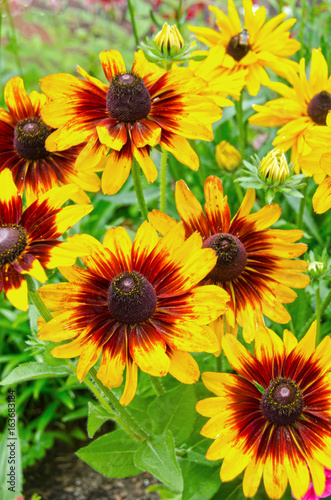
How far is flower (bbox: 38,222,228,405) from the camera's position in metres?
0.71

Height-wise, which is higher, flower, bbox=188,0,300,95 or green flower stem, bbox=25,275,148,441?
flower, bbox=188,0,300,95

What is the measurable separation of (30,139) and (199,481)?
65cm

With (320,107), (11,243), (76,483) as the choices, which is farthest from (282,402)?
(76,483)

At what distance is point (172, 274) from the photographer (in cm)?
77

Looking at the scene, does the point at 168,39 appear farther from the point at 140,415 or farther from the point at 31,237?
the point at 140,415

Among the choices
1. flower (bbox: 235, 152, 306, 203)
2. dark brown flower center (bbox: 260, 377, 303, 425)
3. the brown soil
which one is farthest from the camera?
the brown soil

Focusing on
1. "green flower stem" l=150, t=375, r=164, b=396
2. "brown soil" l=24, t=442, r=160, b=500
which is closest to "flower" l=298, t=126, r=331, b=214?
"green flower stem" l=150, t=375, r=164, b=396

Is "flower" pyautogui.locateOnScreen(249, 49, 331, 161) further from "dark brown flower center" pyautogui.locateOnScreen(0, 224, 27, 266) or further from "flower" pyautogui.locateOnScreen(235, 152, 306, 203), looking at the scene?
"dark brown flower center" pyautogui.locateOnScreen(0, 224, 27, 266)

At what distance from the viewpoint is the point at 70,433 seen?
1645 mm

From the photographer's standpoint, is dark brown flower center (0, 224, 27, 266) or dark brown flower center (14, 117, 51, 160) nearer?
dark brown flower center (0, 224, 27, 266)

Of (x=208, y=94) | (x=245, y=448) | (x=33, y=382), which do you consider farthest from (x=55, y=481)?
(x=208, y=94)

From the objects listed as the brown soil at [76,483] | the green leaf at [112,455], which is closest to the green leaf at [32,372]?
the green leaf at [112,455]

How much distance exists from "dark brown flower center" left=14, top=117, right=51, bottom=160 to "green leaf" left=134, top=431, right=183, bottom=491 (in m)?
0.50

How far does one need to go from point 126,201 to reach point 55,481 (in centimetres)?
79
